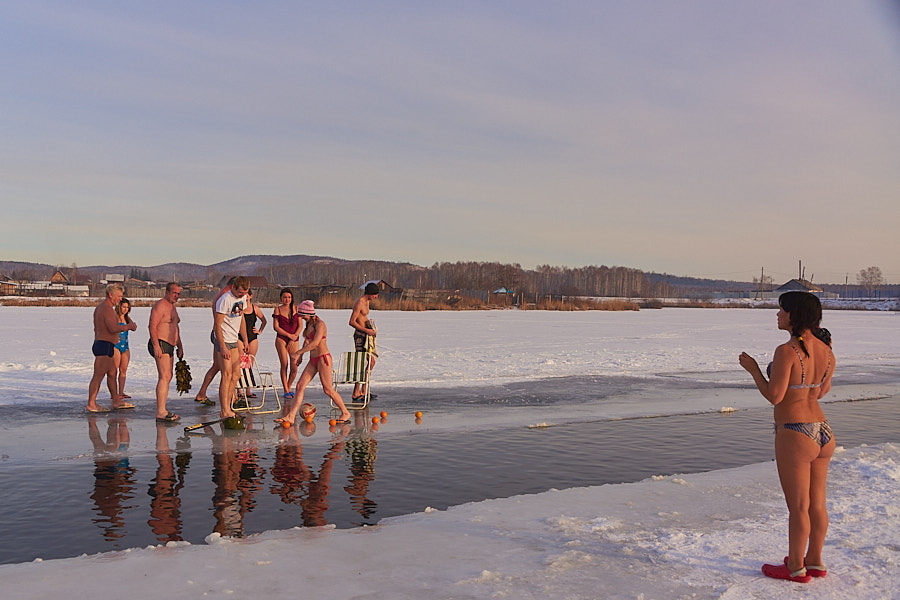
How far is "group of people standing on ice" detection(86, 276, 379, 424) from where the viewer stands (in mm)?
9828

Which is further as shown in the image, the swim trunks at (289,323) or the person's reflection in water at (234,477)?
the swim trunks at (289,323)

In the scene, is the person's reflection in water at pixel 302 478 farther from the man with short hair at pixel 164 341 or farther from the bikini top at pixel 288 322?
the bikini top at pixel 288 322

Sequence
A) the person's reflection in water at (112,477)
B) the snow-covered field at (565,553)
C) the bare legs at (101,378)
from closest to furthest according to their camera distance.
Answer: the snow-covered field at (565,553)
the person's reflection in water at (112,477)
the bare legs at (101,378)

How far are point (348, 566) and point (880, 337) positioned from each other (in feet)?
112

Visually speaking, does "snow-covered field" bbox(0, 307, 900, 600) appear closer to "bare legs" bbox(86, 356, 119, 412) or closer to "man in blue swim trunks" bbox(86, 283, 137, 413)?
"bare legs" bbox(86, 356, 119, 412)

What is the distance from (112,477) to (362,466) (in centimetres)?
252

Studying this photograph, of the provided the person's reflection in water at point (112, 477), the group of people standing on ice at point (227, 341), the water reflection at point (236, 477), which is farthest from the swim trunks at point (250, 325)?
the person's reflection in water at point (112, 477)

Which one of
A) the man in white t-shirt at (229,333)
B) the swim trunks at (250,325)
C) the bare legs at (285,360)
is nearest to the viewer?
the man in white t-shirt at (229,333)

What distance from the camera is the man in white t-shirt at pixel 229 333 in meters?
9.75

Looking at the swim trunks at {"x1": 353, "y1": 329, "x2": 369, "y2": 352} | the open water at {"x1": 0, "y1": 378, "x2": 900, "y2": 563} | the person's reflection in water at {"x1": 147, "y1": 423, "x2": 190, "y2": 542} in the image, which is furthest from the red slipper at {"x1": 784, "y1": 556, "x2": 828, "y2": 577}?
the swim trunks at {"x1": 353, "y1": 329, "x2": 369, "y2": 352}

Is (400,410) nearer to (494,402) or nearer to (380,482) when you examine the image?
(494,402)

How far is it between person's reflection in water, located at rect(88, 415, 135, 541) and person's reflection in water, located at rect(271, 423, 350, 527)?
53.6 inches

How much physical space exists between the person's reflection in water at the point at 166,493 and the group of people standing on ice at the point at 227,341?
4.81 ft

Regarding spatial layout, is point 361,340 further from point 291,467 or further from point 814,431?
point 814,431
